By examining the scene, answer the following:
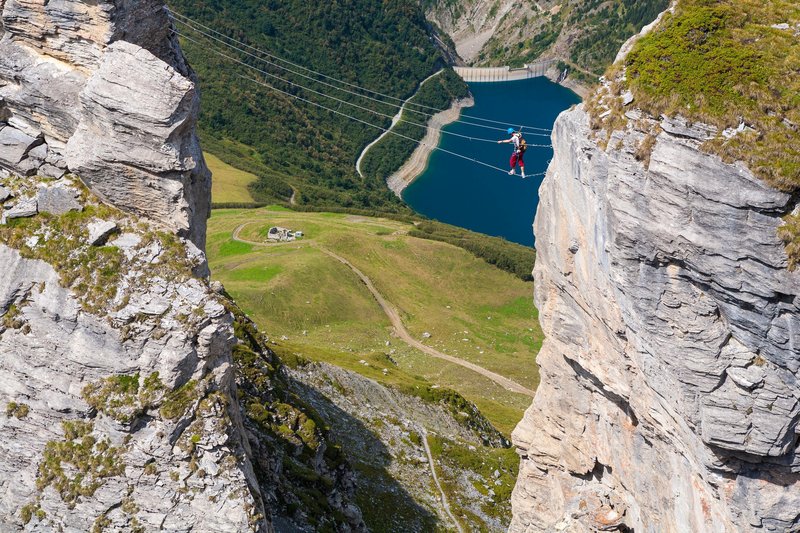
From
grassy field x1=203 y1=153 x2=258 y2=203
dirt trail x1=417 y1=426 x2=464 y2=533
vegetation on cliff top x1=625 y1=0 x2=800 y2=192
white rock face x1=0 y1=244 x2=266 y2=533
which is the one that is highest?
vegetation on cliff top x1=625 y1=0 x2=800 y2=192

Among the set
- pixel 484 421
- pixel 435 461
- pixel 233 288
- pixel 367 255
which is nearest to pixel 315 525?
pixel 435 461

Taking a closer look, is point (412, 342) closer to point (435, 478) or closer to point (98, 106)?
point (435, 478)

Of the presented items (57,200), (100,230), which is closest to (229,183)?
(57,200)

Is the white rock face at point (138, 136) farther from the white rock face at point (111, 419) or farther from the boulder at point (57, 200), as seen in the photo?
the white rock face at point (111, 419)

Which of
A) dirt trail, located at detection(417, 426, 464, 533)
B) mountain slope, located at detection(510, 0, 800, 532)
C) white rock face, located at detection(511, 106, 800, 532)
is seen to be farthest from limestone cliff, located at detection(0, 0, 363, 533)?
dirt trail, located at detection(417, 426, 464, 533)

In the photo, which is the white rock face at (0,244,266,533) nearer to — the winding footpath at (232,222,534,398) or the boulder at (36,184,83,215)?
the boulder at (36,184,83,215)

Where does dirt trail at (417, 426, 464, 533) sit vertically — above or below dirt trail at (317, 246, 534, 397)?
above
